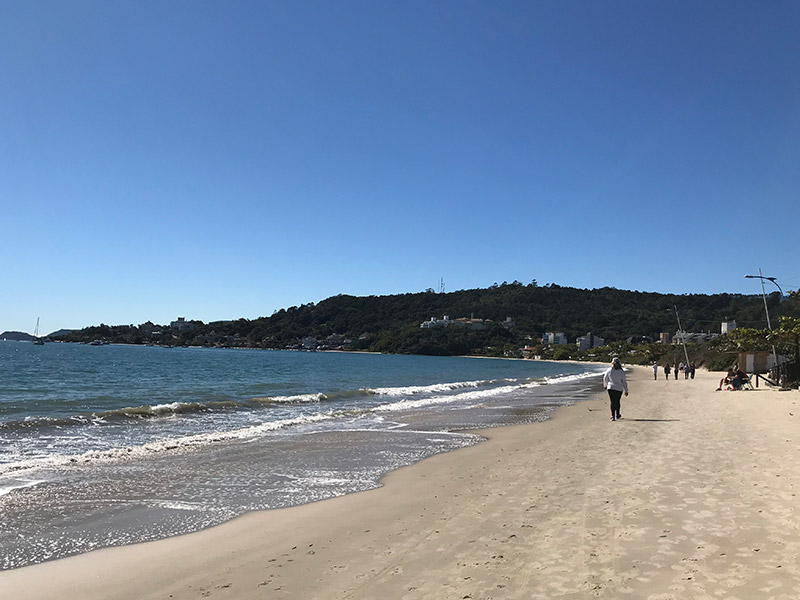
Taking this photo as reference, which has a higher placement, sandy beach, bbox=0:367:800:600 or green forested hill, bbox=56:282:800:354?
green forested hill, bbox=56:282:800:354

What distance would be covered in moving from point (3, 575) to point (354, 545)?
313cm

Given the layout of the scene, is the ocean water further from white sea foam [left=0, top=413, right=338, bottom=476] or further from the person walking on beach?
the person walking on beach

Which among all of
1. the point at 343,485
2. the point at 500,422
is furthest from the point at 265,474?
the point at 500,422

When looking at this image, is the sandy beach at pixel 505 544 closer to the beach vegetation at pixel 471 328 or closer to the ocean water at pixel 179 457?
the ocean water at pixel 179 457

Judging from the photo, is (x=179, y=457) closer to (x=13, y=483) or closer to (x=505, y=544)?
(x=13, y=483)

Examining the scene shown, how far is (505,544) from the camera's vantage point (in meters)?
5.29

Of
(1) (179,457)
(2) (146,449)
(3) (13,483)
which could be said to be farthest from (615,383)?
(3) (13,483)

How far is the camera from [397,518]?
22.0 feet

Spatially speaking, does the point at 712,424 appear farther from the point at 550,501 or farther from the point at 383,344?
the point at 383,344

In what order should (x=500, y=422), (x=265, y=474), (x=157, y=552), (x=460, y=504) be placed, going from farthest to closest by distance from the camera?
(x=500, y=422)
(x=265, y=474)
(x=460, y=504)
(x=157, y=552)

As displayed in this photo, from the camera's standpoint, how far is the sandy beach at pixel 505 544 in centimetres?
435

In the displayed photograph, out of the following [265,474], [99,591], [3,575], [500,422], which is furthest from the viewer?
Answer: [500,422]

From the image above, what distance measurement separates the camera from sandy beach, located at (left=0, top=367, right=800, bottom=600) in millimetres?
4348

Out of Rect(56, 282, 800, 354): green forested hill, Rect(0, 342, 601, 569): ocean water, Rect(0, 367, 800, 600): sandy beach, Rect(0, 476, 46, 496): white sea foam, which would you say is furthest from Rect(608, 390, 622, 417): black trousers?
Rect(56, 282, 800, 354): green forested hill
